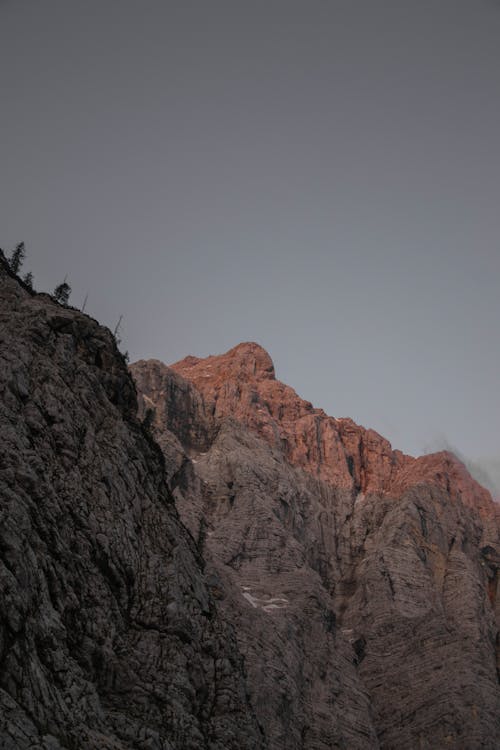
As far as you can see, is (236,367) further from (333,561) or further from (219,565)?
(219,565)

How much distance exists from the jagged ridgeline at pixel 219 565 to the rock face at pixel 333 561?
39 centimetres

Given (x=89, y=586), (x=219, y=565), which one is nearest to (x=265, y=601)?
(x=219, y=565)

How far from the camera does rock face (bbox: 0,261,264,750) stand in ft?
108

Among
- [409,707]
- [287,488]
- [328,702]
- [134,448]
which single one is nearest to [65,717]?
[134,448]

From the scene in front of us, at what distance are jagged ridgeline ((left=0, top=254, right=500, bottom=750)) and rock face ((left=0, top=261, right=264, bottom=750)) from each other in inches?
5.7

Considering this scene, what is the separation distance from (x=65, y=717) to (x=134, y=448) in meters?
27.0

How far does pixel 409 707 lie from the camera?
93.9 m

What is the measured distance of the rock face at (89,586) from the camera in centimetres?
3300

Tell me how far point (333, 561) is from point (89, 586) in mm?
94983

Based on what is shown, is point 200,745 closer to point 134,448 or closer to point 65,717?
point 65,717

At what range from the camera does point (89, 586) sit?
4197cm

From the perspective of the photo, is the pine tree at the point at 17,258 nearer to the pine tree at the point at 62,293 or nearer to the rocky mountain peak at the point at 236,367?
the pine tree at the point at 62,293

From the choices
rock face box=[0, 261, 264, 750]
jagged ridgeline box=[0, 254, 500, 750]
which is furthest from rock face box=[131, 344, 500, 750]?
rock face box=[0, 261, 264, 750]

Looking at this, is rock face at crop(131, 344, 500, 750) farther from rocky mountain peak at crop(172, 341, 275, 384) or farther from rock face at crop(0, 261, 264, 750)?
rock face at crop(0, 261, 264, 750)
